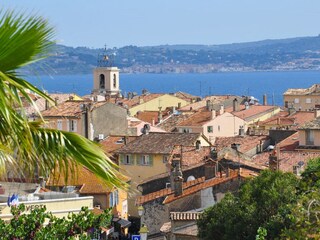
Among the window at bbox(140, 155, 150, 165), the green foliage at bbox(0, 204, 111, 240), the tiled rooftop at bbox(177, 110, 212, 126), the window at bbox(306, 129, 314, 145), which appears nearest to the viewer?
the green foliage at bbox(0, 204, 111, 240)

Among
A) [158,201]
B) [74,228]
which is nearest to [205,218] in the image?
[158,201]

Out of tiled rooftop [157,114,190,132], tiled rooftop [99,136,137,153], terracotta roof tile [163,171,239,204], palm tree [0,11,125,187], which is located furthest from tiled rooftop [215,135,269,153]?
palm tree [0,11,125,187]

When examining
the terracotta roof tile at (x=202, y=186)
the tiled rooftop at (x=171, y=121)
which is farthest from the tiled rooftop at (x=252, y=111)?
the terracotta roof tile at (x=202, y=186)

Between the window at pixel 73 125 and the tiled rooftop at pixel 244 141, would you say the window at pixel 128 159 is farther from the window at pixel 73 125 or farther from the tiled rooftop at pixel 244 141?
the window at pixel 73 125

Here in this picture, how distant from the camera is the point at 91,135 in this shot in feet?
220

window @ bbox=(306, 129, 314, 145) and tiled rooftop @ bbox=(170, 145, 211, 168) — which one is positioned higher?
window @ bbox=(306, 129, 314, 145)

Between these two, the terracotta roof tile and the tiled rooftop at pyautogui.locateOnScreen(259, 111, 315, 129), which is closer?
the terracotta roof tile

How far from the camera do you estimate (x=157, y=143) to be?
5616 centimetres

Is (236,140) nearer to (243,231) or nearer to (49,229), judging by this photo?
(243,231)

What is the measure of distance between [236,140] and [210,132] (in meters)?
15.3

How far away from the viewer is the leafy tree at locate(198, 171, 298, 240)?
27.3 metres

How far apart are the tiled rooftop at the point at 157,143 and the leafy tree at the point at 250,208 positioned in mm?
24616

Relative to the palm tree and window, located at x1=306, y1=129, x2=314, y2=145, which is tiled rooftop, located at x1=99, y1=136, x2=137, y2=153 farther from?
the palm tree

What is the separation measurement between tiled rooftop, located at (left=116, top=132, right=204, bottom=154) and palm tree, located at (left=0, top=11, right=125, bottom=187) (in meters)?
48.5
